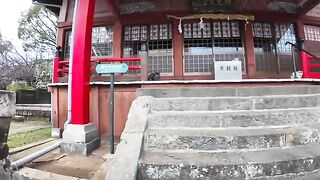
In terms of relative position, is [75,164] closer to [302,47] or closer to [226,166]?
[226,166]

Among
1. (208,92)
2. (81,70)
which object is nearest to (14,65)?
(81,70)

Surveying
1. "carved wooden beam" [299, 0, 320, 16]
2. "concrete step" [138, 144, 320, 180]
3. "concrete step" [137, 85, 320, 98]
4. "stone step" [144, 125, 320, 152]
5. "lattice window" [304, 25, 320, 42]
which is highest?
"carved wooden beam" [299, 0, 320, 16]

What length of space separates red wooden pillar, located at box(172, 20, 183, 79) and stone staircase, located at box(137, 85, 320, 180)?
4.94 meters

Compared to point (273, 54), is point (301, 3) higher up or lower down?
higher up

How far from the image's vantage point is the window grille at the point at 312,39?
419 inches

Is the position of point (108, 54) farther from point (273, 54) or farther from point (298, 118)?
point (298, 118)

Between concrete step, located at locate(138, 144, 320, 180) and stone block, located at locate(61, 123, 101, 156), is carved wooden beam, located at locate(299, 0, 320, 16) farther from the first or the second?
stone block, located at locate(61, 123, 101, 156)

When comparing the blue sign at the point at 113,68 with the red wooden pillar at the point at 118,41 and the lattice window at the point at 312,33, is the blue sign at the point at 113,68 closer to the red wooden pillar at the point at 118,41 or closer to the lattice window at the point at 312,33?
the red wooden pillar at the point at 118,41

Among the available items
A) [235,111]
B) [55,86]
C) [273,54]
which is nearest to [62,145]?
[55,86]

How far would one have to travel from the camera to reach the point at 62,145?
5906 millimetres

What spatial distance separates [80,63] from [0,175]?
9.24 ft

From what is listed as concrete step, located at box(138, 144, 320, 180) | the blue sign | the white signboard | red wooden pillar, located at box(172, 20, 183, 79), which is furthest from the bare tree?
concrete step, located at box(138, 144, 320, 180)

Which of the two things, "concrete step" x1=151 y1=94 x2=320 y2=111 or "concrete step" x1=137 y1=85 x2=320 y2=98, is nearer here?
"concrete step" x1=151 y1=94 x2=320 y2=111

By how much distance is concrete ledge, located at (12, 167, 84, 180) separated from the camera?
4.06 m
